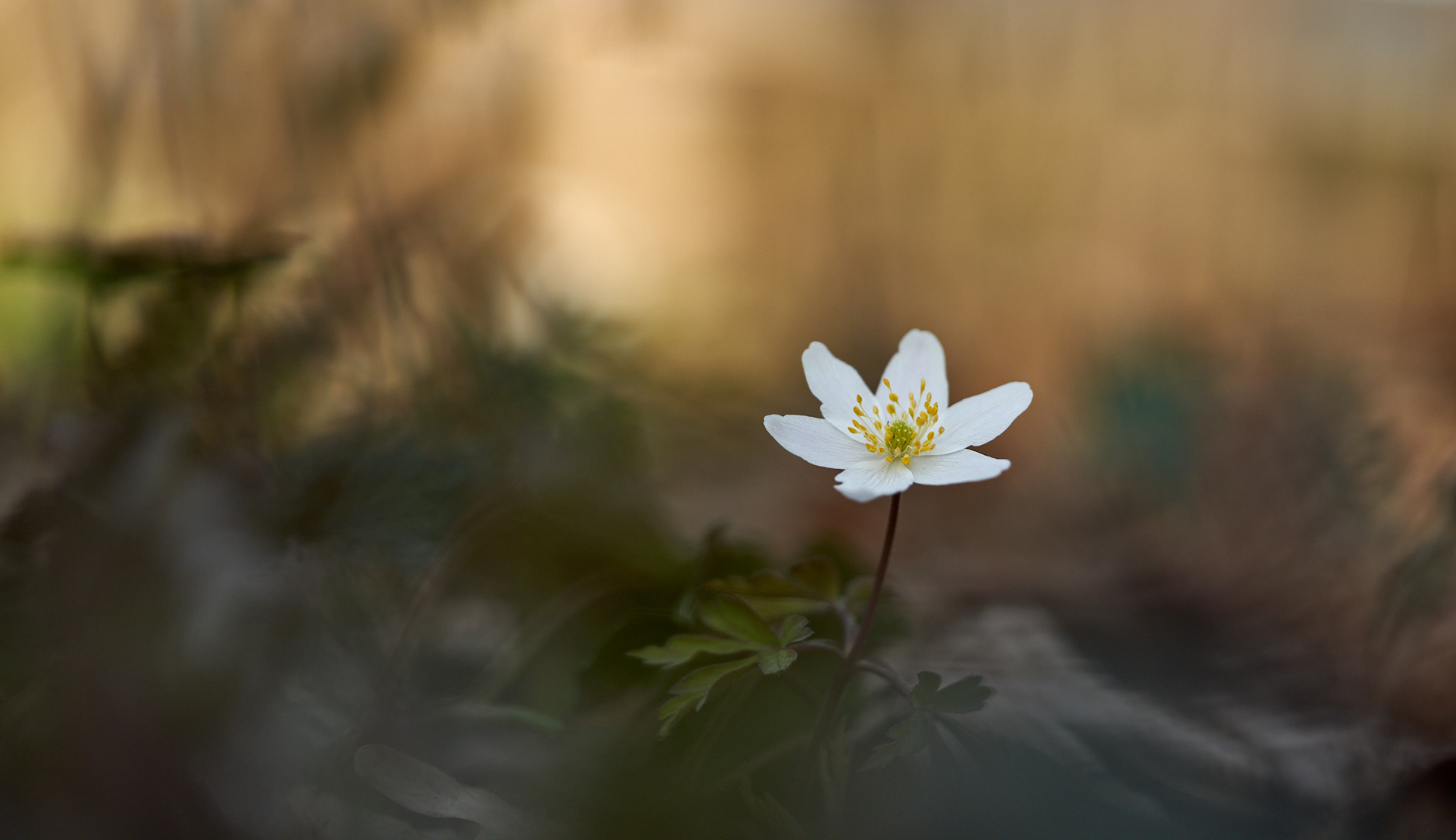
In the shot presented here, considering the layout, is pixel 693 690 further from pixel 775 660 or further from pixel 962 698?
pixel 962 698

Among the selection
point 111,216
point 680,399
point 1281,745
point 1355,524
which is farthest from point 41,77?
point 1355,524

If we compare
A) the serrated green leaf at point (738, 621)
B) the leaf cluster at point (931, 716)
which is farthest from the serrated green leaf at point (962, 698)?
the serrated green leaf at point (738, 621)

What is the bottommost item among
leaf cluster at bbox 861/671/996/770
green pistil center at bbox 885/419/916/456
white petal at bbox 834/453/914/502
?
leaf cluster at bbox 861/671/996/770

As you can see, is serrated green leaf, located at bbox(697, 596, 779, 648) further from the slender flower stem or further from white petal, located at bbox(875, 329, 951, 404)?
white petal, located at bbox(875, 329, 951, 404)

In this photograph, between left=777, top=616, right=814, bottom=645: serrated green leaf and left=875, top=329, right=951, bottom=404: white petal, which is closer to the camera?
left=777, top=616, right=814, bottom=645: serrated green leaf

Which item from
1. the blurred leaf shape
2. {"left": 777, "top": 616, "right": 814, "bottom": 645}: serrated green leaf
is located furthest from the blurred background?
{"left": 777, "top": 616, "right": 814, "bottom": 645}: serrated green leaf

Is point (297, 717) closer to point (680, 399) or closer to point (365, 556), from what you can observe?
point (365, 556)
